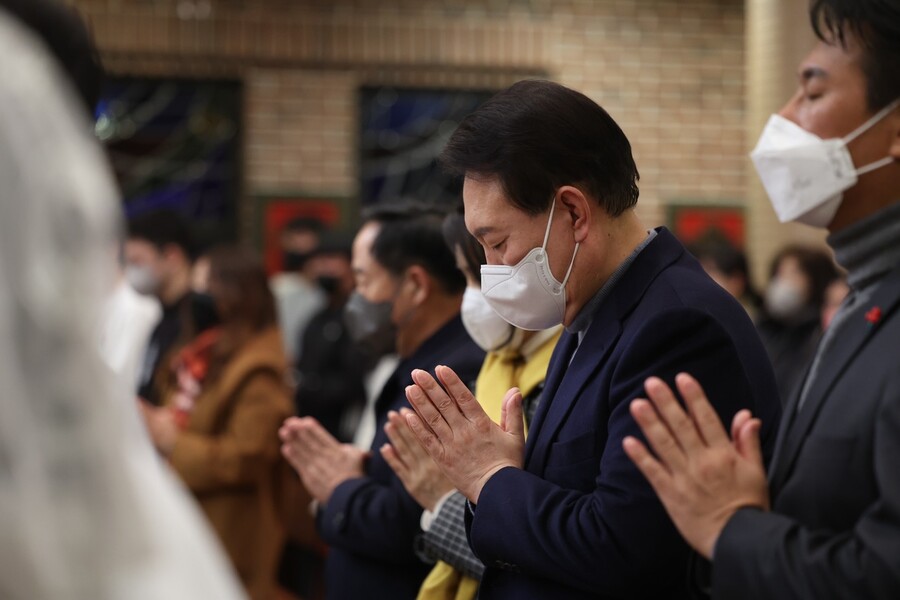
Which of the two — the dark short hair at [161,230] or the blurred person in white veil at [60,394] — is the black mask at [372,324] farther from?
the dark short hair at [161,230]

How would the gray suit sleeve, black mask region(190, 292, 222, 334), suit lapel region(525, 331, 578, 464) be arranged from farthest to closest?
black mask region(190, 292, 222, 334) → the gray suit sleeve → suit lapel region(525, 331, 578, 464)

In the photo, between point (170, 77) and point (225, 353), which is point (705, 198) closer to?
point (170, 77)

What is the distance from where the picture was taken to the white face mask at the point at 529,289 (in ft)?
7.24

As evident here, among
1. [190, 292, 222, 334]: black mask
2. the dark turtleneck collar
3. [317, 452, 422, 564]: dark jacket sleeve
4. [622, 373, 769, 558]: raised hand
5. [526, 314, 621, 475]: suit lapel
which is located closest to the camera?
[622, 373, 769, 558]: raised hand

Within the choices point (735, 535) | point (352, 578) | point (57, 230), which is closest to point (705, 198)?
point (352, 578)

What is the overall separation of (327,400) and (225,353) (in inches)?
61.3

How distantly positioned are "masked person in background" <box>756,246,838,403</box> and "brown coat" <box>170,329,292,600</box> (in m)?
2.56

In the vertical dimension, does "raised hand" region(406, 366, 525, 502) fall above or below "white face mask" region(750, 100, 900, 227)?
below

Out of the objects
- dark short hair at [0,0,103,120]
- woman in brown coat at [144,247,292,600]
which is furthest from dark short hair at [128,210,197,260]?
dark short hair at [0,0,103,120]

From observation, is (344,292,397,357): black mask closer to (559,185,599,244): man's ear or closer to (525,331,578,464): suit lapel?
(525,331,578,464): suit lapel

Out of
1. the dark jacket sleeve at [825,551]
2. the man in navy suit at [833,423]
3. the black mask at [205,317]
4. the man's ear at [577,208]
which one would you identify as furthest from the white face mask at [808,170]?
the black mask at [205,317]

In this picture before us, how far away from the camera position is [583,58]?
8.77 metres

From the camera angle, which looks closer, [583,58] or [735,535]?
[735,535]

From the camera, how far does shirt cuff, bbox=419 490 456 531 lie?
2668 millimetres
